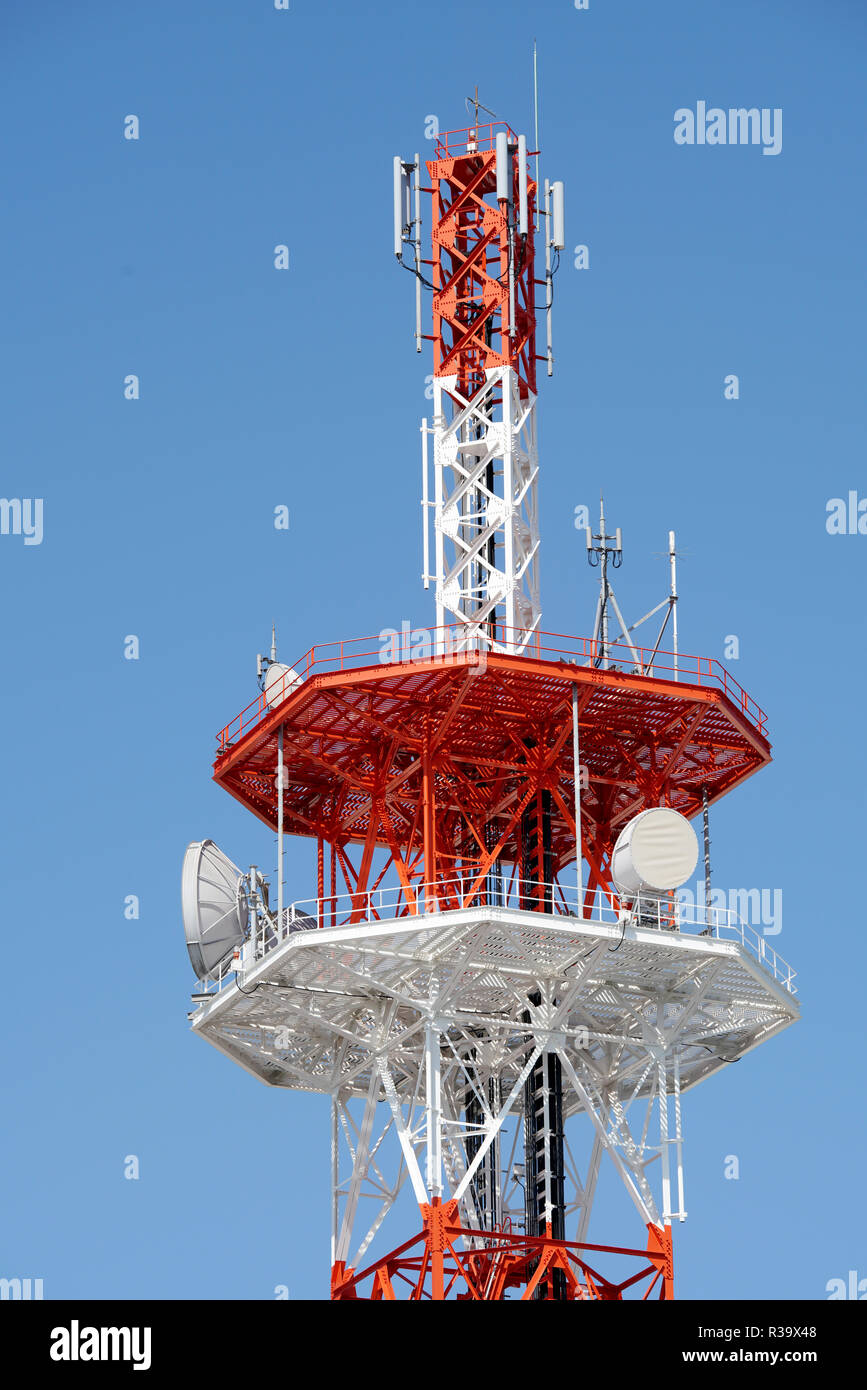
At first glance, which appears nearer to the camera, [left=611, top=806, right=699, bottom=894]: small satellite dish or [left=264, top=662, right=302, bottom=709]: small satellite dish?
Result: [left=611, top=806, right=699, bottom=894]: small satellite dish

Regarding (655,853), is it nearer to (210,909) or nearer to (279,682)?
(279,682)

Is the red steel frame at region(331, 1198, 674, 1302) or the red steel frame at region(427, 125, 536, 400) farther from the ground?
the red steel frame at region(427, 125, 536, 400)

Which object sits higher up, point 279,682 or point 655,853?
point 279,682

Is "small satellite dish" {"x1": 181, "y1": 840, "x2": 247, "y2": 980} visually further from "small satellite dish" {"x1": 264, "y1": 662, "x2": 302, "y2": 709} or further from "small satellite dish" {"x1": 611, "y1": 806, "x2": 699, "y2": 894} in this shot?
"small satellite dish" {"x1": 611, "y1": 806, "x2": 699, "y2": 894}

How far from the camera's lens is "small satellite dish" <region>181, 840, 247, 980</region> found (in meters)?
93.8

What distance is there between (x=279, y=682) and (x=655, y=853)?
1333 centimetres

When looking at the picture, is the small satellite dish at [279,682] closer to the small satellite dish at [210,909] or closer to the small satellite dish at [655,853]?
the small satellite dish at [210,909]

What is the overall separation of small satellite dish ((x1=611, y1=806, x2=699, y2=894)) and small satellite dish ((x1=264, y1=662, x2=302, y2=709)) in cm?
1101

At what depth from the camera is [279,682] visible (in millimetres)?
93938

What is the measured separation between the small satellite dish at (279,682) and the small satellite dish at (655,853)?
1101cm

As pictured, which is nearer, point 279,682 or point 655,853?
point 655,853

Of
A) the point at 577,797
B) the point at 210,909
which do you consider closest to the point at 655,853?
the point at 577,797
